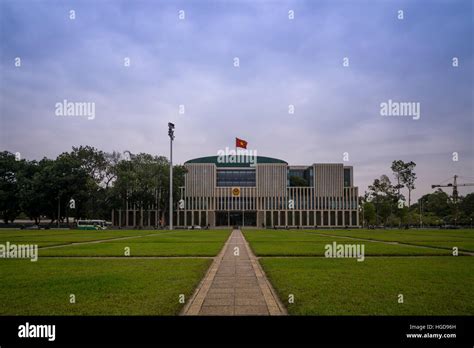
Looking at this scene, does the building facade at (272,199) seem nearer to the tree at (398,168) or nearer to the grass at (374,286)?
the tree at (398,168)

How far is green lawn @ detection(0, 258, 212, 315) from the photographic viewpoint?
31.0 ft

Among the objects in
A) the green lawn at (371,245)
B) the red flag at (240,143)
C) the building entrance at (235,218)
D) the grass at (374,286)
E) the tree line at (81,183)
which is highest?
the red flag at (240,143)

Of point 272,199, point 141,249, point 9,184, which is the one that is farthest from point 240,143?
point 141,249

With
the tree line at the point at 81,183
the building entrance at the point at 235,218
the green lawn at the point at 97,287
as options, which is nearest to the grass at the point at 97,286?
the green lawn at the point at 97,287

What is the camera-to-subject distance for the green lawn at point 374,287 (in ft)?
30.6

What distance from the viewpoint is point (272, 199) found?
127 m

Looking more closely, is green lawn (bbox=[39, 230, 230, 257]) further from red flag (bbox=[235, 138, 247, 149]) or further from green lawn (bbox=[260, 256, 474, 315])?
red flag (bbox=[235, 138, 247, 149])

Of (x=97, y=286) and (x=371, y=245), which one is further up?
(x=97, y=286)

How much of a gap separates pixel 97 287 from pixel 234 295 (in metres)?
4.60

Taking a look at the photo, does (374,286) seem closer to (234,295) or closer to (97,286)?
(234,295)

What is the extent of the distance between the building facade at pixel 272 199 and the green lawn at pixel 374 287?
107 meters
